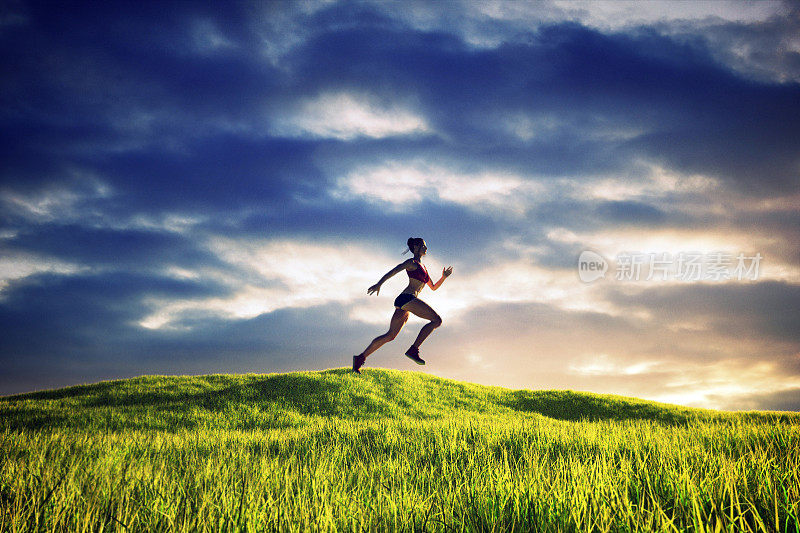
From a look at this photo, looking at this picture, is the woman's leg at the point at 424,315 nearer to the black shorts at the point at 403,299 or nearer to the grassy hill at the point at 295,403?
the black shorts at the point at 403,299

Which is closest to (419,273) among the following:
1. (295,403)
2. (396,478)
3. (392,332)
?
(392,332)

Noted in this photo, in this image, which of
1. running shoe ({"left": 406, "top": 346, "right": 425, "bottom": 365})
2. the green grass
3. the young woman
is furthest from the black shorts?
the green grass

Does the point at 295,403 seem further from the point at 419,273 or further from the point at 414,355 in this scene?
the point at 419,273

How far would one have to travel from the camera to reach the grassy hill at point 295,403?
12.4 meters

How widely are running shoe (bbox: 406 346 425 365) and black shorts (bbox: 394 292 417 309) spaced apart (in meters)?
1.12

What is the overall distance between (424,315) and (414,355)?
3.03ft

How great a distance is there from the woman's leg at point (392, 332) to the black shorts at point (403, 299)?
0.21 metres

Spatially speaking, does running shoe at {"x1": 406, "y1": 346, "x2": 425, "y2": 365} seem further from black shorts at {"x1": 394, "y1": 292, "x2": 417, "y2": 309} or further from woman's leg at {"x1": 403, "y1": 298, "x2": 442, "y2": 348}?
black shorts at {"x1": 394, "y1": 292, "x2": 417, "y2": 309}

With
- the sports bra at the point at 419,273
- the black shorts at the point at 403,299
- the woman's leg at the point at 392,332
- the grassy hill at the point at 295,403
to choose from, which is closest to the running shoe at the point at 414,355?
the woman's leg at the point at 392,332

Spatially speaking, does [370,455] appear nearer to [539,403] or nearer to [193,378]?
[539,403]

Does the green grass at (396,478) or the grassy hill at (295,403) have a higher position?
the green grass at (396,478)

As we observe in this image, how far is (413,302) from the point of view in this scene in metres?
8.78

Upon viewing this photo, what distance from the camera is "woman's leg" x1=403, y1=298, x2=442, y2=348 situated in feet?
28.9

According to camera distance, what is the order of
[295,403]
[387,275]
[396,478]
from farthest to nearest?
[295,403] < [387,275] < [396,478]
